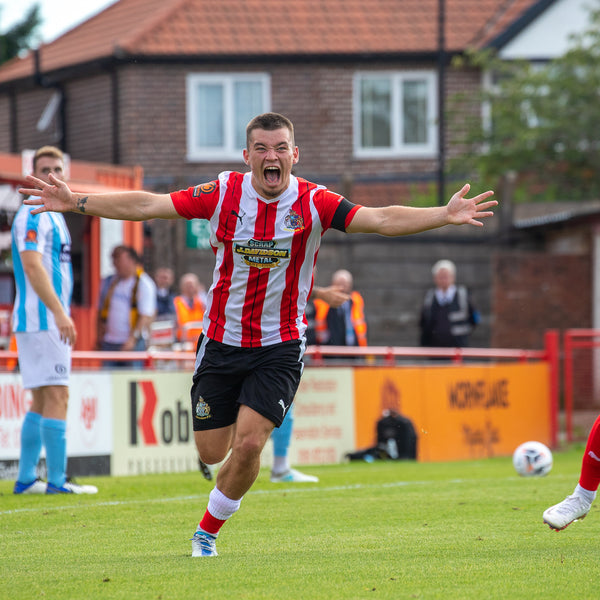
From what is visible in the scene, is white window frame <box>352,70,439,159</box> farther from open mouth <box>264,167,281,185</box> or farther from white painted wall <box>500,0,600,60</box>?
open mouth <box>264,167,281,185</box>

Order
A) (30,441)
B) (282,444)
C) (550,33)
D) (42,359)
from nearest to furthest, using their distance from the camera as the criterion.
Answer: (42,359) → (30,441) → (282,444) → (550,33)

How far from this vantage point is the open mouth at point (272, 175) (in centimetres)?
632

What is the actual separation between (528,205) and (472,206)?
56.1 ft

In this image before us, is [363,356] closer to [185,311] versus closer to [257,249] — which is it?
[185,311]

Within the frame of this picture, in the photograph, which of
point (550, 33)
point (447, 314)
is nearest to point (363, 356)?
point (447, 314)

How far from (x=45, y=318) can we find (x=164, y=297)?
27.5 ft

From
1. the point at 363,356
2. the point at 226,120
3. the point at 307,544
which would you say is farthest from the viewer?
the point at 226,120

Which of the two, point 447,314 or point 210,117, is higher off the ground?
point 210,117

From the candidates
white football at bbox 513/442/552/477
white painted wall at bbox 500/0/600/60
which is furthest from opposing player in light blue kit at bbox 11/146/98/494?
white painted wall at bbox 500/0/600/60

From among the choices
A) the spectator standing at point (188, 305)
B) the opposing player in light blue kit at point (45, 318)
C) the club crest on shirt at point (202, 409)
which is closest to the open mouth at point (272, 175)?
the club crest on shirt at point (202, 409)

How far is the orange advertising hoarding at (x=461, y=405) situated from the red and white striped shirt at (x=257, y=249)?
328 inches

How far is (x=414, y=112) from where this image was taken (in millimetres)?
27703

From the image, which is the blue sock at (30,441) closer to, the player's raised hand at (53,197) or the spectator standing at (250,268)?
the spectator standing at (250,268)

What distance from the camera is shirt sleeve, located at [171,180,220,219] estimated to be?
6.30m
